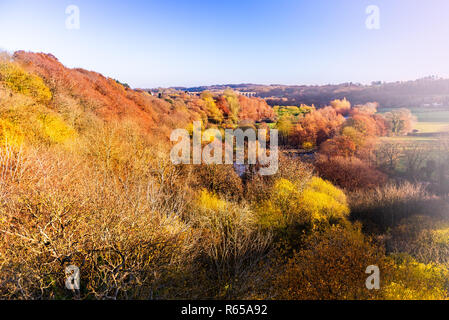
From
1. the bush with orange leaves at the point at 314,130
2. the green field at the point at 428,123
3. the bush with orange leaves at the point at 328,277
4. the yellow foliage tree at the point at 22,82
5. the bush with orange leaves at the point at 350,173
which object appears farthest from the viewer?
the bush with orange leaves at the point at 314,130

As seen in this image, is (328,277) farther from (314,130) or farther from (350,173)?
(314,130)

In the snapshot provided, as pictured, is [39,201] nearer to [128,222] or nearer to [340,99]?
[128,222]

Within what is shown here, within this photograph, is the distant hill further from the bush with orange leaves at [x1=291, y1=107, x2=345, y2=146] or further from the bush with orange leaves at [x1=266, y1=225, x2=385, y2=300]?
the bush with orange leaves at [x1=266, y1=225, x2=385, y2=300]

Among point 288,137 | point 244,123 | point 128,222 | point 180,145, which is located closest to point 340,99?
point 288,137

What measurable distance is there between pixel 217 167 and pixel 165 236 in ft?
45.3

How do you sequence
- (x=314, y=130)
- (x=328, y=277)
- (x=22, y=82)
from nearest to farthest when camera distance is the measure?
(x=328, y=277)
(x=22, y=82)
(x=314, y=130)

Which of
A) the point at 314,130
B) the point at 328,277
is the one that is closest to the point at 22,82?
the point at 328,277

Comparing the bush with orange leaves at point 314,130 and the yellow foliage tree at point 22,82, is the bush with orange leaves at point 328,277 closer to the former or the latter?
the yellow foliage tree at point 22,82

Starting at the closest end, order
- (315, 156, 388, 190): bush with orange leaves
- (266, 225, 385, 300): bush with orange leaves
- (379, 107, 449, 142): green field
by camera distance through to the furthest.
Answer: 1. (266, 225, 385, 300): bush with orange leaves
2. (315, 156, 388, 190): bush with orange leaves
3. (379, 107, 449, 142): green field

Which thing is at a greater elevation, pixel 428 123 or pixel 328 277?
pixel 428 123

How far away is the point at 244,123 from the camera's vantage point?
55750 millimetres

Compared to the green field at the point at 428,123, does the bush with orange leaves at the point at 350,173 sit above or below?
below

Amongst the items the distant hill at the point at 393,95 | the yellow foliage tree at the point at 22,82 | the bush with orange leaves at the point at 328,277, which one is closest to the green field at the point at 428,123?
the distant hill at the point at 393,95

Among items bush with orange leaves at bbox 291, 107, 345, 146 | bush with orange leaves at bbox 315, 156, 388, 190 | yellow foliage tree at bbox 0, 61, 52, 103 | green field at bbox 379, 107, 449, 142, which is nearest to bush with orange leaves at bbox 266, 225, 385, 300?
bush with orange leaves at bbox 315, 156, 388, 190
